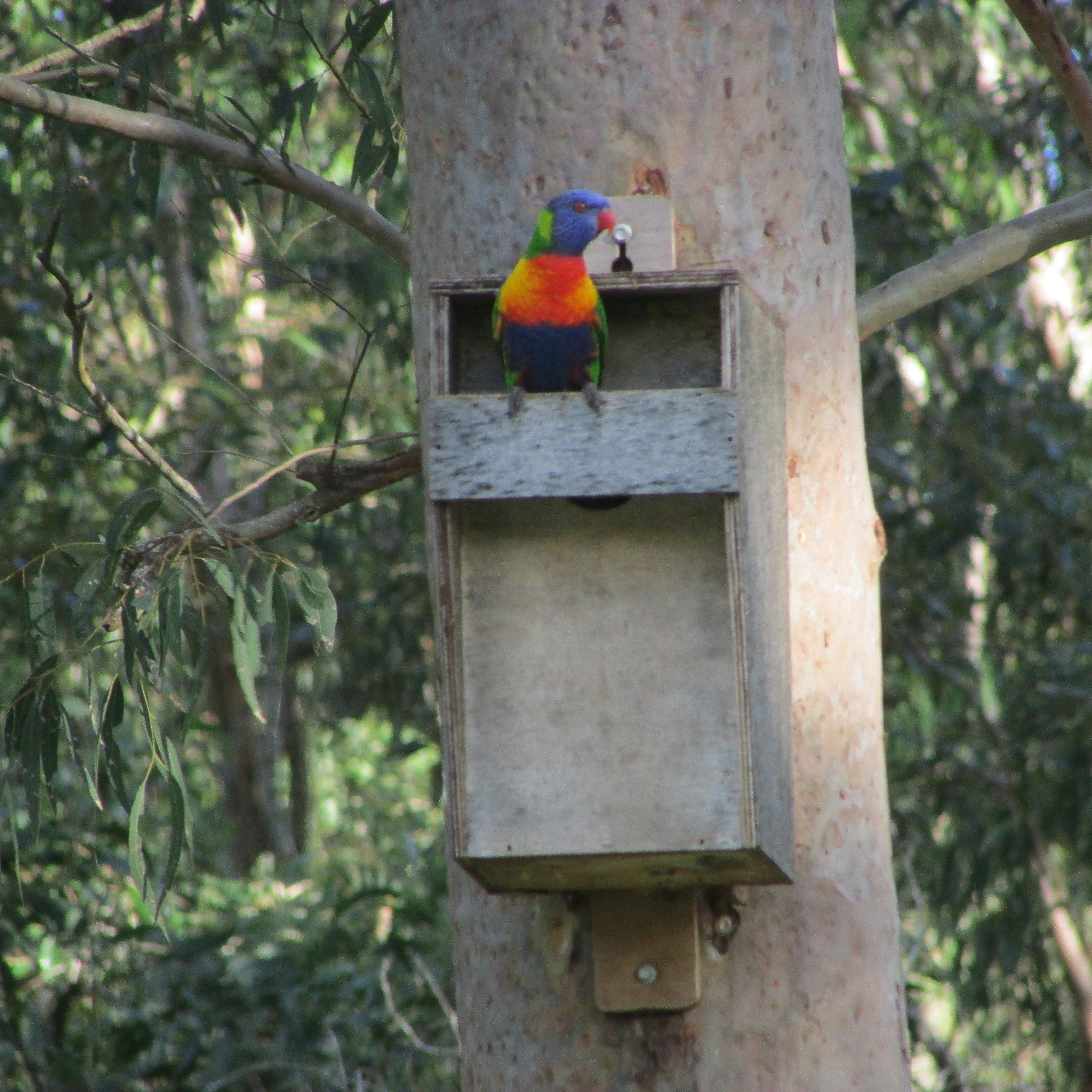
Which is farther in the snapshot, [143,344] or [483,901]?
[143,344]

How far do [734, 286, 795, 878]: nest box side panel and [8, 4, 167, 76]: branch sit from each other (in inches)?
56.9

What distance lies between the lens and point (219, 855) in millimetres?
7516

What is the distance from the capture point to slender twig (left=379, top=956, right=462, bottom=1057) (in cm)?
308

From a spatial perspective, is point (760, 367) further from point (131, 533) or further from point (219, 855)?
point (219, 855)

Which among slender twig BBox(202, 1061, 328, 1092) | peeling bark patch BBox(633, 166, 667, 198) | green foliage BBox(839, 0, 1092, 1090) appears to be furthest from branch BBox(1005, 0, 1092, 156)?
green foliage BBox(839, 0, 1092, 1090)

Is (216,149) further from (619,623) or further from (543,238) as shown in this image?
(619,623)

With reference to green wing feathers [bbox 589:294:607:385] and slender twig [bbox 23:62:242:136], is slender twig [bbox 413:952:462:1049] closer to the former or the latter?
green wing feathers [bbox 589:294:607:385]

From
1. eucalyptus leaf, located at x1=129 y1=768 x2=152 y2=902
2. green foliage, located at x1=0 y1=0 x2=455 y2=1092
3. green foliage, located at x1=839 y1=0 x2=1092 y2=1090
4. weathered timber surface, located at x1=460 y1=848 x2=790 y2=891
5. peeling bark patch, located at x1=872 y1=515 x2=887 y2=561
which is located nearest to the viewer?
weathered timber surface, located at x1=460 y1=848 x2=790 y2=891

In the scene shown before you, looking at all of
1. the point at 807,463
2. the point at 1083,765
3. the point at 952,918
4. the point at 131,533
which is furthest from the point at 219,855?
the point at 807,463

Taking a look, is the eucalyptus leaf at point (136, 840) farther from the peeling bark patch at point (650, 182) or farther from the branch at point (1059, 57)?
the branch at point (1059, 57)

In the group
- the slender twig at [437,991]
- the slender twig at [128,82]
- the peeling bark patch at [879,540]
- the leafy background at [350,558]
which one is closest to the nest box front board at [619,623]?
the peeling bark patch at [879,540]

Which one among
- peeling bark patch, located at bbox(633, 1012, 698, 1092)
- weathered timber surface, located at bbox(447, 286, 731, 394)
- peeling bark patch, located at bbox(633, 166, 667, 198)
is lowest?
peeling bark patch, located at bbox(633, 1012, 698, 1092)

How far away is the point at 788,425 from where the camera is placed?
1879mm

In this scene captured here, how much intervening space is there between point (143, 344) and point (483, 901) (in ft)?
21.1
